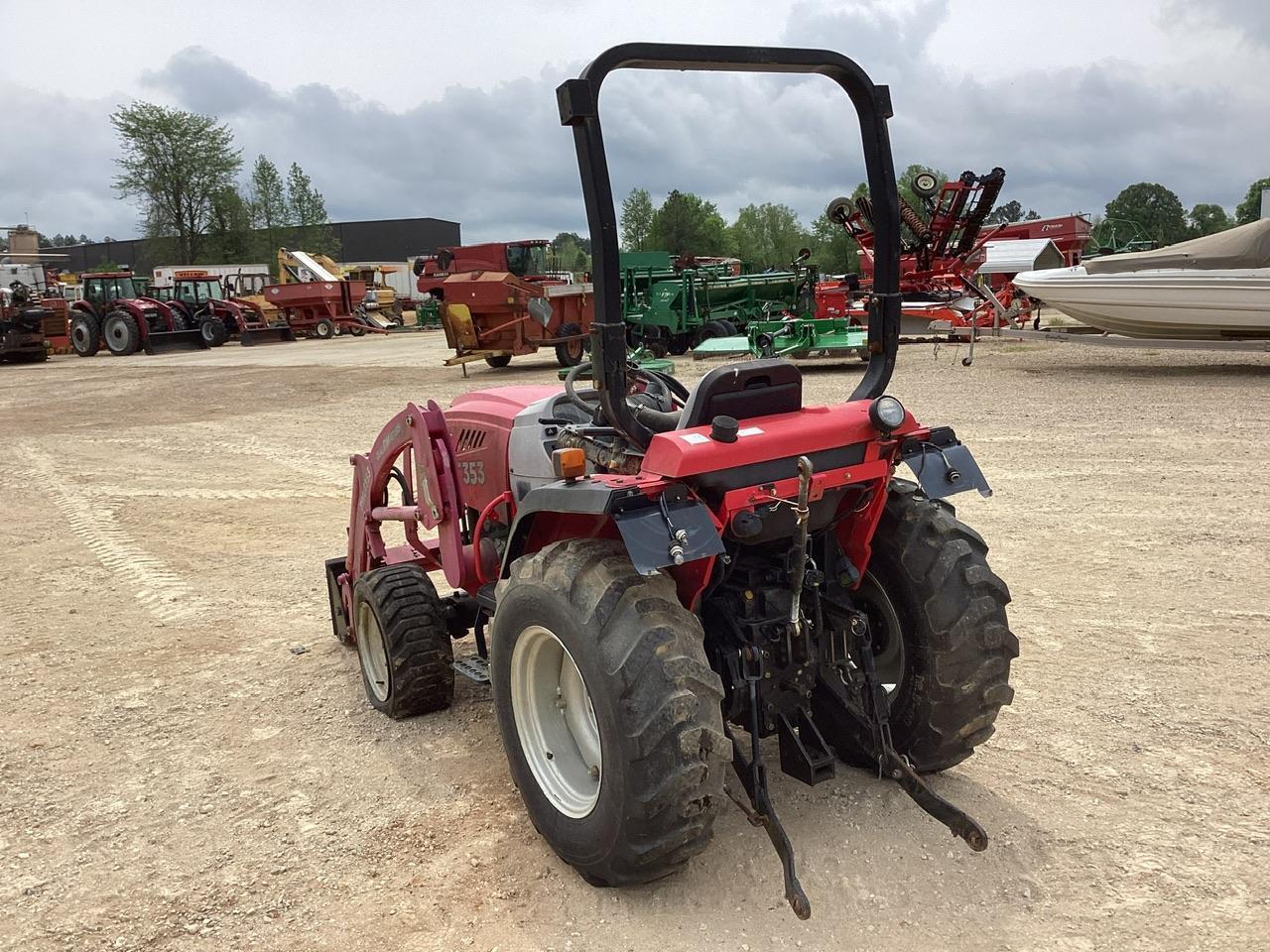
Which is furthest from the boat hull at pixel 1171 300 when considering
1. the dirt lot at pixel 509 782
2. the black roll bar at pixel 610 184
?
the black roll bar at pixel 610 184

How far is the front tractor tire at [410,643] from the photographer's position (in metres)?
3.70

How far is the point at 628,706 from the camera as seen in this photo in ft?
7.74

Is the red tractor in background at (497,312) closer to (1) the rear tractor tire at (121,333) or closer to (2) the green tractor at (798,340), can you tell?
(2) the green tractor at (798,340)

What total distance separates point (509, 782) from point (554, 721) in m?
0.52

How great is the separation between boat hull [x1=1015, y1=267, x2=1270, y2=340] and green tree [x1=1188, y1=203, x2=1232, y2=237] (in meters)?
51.9

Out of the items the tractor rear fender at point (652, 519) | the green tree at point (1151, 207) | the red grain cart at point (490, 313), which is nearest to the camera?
the tractor rear fender at point (652, 519)

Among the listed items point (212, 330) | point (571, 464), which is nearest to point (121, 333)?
point (212, 330)

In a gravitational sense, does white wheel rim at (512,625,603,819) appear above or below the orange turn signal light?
below

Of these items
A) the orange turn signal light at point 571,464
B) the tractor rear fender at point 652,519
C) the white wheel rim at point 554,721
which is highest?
the orange turn signal light at point 571,464

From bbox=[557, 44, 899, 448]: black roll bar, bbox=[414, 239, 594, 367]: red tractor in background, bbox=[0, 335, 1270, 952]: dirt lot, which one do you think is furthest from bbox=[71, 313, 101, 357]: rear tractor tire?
bbox=[557, 44, 899, 448]: black roll bar

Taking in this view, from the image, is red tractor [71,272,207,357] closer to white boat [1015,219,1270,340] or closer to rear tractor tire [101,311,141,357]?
rear tractor tire [101,311,141,357]

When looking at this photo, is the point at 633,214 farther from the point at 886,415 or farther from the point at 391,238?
the point at 391,238

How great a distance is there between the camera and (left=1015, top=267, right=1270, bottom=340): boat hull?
1182cm

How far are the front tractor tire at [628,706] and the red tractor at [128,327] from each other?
80.7 ft
